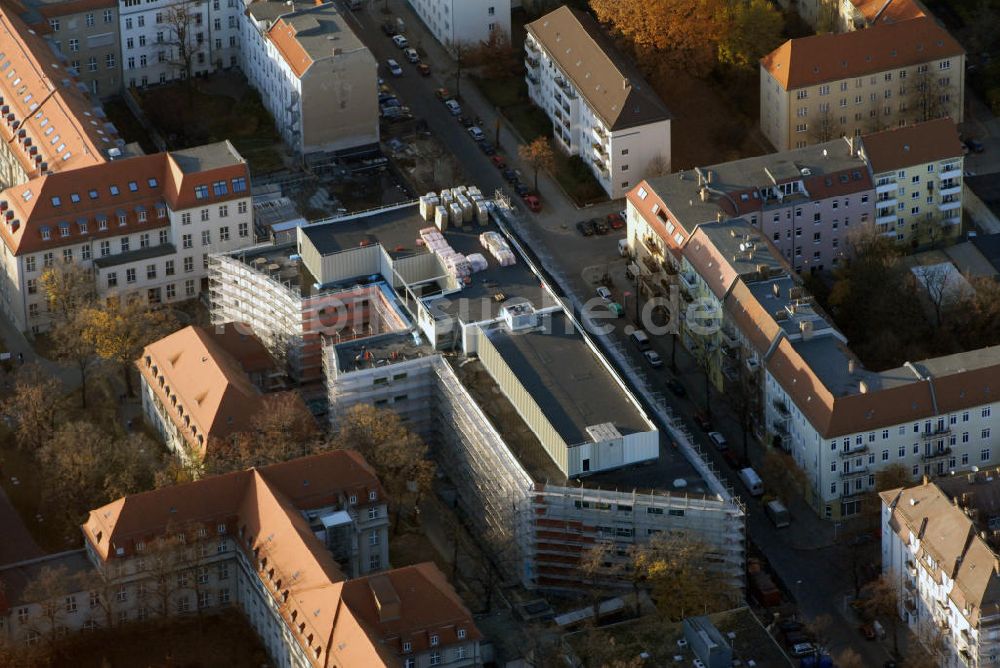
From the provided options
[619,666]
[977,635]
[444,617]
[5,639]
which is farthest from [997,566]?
[5,639]

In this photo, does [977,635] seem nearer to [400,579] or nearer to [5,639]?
[400,579]

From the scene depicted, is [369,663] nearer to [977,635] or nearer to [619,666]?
[619,666]

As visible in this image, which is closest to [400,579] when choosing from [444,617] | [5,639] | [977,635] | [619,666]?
[444,617]

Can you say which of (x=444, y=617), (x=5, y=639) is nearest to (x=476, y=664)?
(x=444, y=617)

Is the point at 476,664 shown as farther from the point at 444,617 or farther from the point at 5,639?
the point at 5,639

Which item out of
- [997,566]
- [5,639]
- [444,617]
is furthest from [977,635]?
[5,639]

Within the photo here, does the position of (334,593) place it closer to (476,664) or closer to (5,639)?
(476,664)
